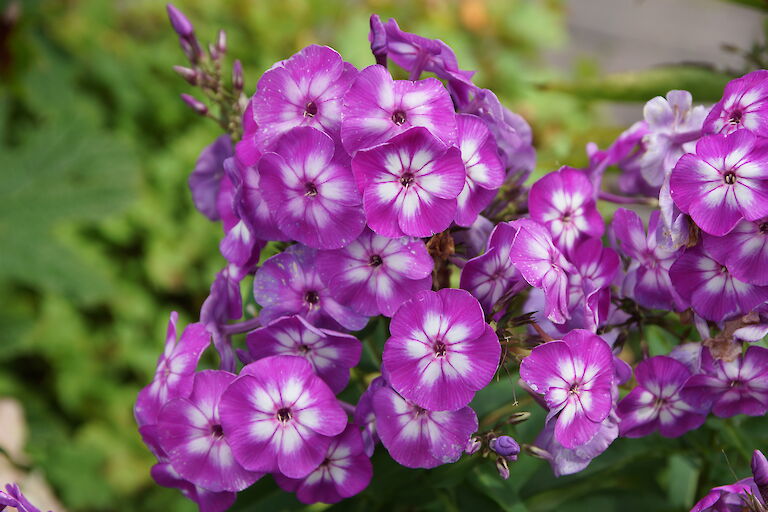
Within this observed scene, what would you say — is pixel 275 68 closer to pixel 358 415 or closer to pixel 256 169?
pixel 256 169

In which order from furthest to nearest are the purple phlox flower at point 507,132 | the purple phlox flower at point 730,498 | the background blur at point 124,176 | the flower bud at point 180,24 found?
the background blur at point 124,176
the flower bud at point 180,24
the purple phlox flower at point 507,132
the purple phlox flower at point 730,498

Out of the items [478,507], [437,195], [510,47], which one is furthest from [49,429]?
[510,47]

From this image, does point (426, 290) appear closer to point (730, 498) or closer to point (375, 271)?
point (375, 271)

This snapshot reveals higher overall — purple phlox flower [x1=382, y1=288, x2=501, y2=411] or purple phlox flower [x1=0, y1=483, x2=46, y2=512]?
purple phlox flower [x1=382, y1=288, x2=501, y2=411]

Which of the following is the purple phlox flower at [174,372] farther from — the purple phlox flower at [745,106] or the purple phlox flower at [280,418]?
the purple phlox flower at [745,106]

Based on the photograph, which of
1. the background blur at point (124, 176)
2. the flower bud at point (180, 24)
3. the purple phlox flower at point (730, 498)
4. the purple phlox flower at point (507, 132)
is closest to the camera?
the purple phlox flower at point (730, 498)

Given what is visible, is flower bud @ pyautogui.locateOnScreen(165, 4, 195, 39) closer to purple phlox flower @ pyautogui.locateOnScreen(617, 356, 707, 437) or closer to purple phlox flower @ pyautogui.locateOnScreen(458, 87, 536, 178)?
purple phlox flower @ pyautogui.locateOnScreen(458, 87, 536, 178)

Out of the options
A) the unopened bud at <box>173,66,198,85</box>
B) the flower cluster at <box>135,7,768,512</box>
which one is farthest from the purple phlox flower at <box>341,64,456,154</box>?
the unopened bud at <box>173,66,198,85</box>

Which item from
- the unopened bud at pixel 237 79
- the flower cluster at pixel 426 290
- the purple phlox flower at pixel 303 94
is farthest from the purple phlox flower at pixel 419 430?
the unopened bud at pixel 237 79
